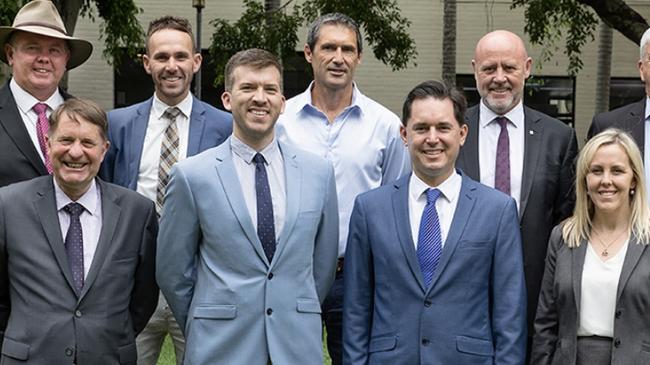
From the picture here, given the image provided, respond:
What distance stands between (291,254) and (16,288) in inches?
49.0

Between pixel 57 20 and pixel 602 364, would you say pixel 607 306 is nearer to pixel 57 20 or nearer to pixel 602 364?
pixel 602 364

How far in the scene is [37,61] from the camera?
520cm

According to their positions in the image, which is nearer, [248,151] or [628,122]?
[248,151]

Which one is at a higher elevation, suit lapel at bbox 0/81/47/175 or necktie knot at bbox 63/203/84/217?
suit lapel at bbox 0/81/47/175

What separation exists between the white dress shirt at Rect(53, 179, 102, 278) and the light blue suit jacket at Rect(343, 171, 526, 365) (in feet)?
3.89

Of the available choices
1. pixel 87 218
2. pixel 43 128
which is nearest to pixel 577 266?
pixel 87 218

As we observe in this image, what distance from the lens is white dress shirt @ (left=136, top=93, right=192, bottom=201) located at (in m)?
5.22

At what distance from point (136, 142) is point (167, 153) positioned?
179 mm

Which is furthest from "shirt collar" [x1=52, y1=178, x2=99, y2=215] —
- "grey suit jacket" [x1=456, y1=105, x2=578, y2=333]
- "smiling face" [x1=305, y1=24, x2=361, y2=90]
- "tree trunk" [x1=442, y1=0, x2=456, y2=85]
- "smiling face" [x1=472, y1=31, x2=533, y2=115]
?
"tree trunk" [x1=442, y1=0, x2=456, y2=85]

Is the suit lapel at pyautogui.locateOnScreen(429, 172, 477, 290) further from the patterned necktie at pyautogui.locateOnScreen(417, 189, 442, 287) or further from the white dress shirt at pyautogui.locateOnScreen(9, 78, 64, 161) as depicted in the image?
the white dress shirt at pyautogui.locateOnScreen(9, 78, 64, 161)

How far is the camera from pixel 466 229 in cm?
452

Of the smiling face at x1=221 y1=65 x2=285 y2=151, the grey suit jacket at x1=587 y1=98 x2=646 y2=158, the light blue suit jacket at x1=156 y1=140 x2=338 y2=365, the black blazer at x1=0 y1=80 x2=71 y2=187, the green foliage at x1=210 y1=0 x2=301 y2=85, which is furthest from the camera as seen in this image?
the green foliage at x1=210 y1=0 x2=301 y2=85

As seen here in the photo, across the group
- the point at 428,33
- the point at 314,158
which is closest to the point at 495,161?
the point at 314,158

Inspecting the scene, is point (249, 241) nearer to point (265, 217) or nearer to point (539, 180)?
point (265, 217)
